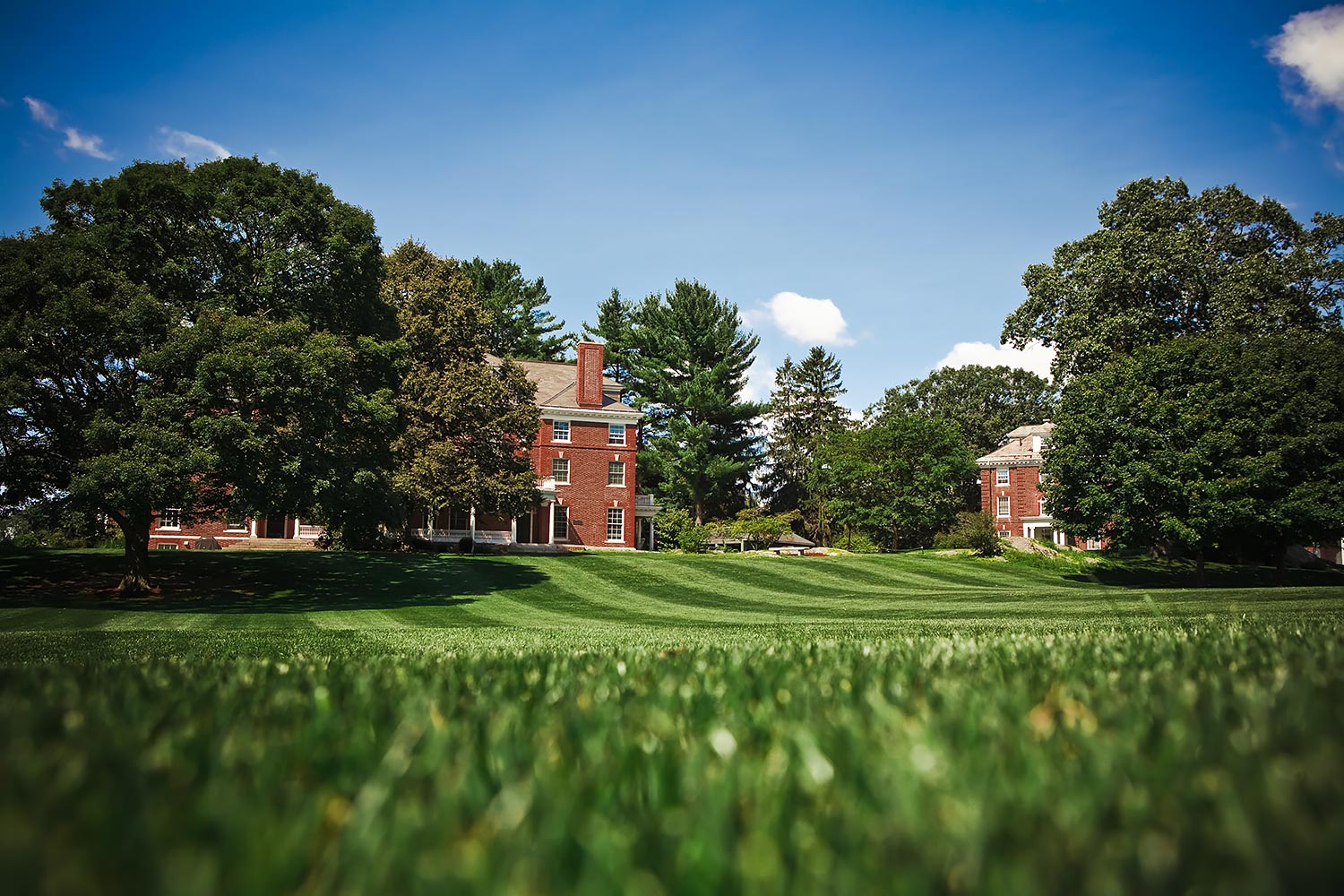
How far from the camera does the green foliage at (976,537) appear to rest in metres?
44.8

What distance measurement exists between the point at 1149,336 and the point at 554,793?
4384 cm

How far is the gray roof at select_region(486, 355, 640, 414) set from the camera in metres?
51.1

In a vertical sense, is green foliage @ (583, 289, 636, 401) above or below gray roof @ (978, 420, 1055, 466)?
above

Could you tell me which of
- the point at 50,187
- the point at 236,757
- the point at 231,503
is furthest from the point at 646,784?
the point at 50,187

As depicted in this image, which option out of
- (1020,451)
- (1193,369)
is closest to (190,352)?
(1193,369)

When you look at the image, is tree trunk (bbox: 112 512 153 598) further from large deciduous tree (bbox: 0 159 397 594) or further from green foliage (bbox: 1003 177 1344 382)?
green foliage (bbox: 1003 177 1344 382)

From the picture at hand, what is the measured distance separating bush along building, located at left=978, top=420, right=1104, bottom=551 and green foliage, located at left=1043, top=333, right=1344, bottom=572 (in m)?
29.2

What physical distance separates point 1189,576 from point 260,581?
127ft

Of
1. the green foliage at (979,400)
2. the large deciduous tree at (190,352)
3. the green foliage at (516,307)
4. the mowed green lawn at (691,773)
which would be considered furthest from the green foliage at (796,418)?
the mowed green lawn at (691,773)

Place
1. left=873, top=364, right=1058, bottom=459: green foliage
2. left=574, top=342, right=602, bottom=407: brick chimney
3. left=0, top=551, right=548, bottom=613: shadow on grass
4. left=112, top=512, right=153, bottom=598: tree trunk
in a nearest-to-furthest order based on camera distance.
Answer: left=0, top=551, right=548, bottom=613: shadow on grass
left=112, top=512, right=153, bottom=598: tree trunk
left=574, top=342, right=602, bottom=407: brick chimney
left=873, top=364, right=1058, bottom=459: green foliage

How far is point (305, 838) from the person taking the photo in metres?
1.43

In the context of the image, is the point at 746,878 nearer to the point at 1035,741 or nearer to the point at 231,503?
the point at 1035,741

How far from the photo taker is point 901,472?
54875mm

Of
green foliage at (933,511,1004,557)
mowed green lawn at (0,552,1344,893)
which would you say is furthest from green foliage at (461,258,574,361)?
mowed green lawn at (0,552,1344,893)
